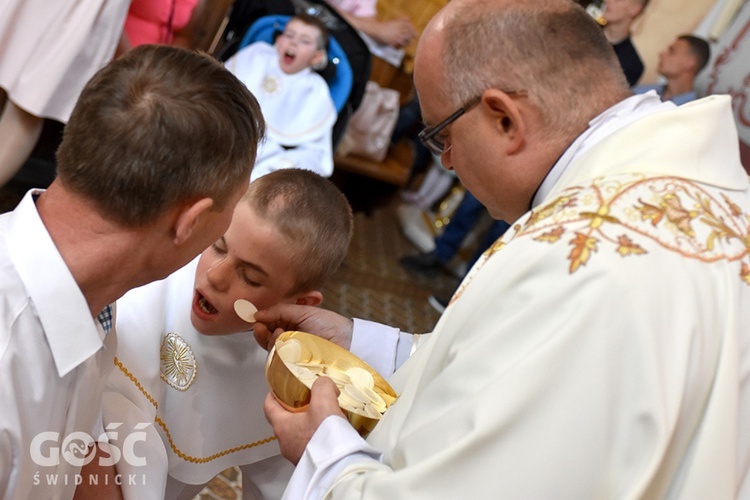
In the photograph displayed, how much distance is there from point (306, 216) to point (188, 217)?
0.67 meters

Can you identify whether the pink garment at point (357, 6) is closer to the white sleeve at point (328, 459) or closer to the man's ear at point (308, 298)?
the man's ear at point (308, 298)

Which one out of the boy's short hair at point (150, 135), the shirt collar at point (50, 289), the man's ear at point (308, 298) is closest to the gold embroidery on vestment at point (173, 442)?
the man's ear at point (308, 298)

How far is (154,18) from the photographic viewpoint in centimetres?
399

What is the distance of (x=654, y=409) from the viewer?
3.85ft

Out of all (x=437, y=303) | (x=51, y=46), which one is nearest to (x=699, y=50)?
(x=437, y=303)

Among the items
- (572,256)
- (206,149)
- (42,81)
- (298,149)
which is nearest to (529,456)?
(572,256)

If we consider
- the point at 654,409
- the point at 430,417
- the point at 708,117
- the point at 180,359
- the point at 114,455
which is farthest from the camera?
the point at 180,359

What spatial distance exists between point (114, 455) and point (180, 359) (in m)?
0.31

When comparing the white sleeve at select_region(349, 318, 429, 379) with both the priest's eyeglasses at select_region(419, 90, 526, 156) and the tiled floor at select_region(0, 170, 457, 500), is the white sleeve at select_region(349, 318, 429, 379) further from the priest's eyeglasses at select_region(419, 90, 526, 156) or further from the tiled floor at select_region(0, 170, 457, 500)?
the tiled floor at select_region(0, 170, 457, 500)

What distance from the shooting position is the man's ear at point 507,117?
1562 mm

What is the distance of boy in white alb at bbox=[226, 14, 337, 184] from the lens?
4449 mm

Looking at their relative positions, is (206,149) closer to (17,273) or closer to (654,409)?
(17,273)

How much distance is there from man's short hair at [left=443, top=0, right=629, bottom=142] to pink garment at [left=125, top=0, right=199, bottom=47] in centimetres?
264

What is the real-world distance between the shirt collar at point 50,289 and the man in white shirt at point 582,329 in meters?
0.42
